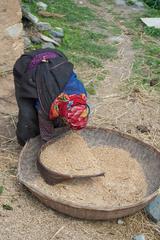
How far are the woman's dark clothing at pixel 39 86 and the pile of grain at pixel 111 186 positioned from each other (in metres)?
0.47

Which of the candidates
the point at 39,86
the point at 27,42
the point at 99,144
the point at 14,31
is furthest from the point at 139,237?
the point at 27,42

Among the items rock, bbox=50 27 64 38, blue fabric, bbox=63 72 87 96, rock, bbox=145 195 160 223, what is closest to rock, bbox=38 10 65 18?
rock, bbox=50 27 64 38

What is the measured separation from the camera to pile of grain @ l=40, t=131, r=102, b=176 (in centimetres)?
348

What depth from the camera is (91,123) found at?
4668mm

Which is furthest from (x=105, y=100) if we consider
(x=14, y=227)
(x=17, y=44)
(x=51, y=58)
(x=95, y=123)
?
(x=14, y=227)

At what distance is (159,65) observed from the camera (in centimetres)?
608

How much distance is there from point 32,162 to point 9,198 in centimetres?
33

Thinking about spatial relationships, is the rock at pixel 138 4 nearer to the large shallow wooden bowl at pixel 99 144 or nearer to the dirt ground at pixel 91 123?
the dirt ground at pixel 91 123

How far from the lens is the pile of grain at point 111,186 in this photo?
341 centimetres

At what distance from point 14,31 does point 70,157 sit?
1646 mm

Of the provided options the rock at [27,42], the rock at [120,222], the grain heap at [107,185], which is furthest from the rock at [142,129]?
the rock at [27,42]

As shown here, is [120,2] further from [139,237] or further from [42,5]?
[139,237]

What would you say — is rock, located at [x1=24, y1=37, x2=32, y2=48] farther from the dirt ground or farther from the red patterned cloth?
the red patterned cloth

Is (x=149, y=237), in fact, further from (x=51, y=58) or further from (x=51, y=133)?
(x=51, y=58)
